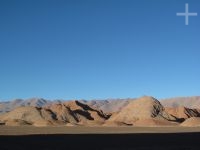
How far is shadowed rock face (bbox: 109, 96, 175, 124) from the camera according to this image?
152 m

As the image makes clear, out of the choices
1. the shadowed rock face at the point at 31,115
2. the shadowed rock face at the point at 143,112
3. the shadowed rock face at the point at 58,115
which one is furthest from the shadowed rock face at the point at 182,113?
the shadowed rock face at the point at 31,115

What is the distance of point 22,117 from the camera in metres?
154

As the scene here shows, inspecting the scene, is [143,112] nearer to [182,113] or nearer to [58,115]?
[182,113]

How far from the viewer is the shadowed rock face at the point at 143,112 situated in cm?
15162

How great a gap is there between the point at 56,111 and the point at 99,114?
1815 centimetres

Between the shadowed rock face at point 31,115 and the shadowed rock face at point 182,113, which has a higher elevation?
the shadowed rock face at point 182,113

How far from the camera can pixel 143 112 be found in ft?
508

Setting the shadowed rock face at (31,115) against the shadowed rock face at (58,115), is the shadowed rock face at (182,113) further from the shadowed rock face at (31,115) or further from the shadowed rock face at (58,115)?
the shadowed rock face at (31,115)
